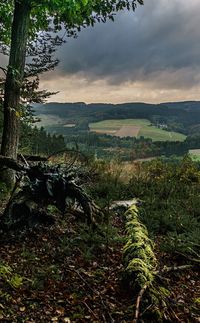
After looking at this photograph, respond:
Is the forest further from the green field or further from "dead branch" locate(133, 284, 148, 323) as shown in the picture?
the green field

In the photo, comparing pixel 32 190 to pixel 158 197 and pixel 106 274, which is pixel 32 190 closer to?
pixel 106 274

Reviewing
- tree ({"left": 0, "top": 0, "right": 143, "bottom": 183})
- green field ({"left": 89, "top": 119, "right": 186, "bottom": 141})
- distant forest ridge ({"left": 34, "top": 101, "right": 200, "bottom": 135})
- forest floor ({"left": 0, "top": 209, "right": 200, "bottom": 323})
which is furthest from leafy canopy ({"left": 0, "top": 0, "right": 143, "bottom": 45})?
distant forest ridge ({"left": 34, "top": 101, "right": 200, "bottom": 135})

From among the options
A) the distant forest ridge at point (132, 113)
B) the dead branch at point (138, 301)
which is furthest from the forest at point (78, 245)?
the distant forest ridge at point (132, 113)

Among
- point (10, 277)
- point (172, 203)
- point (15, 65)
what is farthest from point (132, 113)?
point (10, 277)

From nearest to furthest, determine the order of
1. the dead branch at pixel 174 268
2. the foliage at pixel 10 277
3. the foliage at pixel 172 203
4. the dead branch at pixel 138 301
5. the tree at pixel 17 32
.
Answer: the dead branch at pixel 138 301 < the foliage at pixel 10 277 < the dead branch at pixel 174 268 < the foliage at pixel 172 203 < the tree at pixel 17 32

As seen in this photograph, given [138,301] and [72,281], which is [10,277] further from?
[138,301]

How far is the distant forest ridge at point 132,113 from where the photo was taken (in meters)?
124

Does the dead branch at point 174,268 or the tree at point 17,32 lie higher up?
the tree at point 17,32

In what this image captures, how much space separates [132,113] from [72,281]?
135m

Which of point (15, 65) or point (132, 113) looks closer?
point (15, 65)

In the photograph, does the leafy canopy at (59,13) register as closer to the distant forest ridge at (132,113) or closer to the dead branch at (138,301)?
the dead branch at (138,301)

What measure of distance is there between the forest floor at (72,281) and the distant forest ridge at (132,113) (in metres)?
101

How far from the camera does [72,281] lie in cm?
448

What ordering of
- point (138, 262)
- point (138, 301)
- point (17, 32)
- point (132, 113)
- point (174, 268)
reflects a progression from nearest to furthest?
point (138, 301), point (138, 262), point (174, 268), point (17, 32), point (132, 113)
